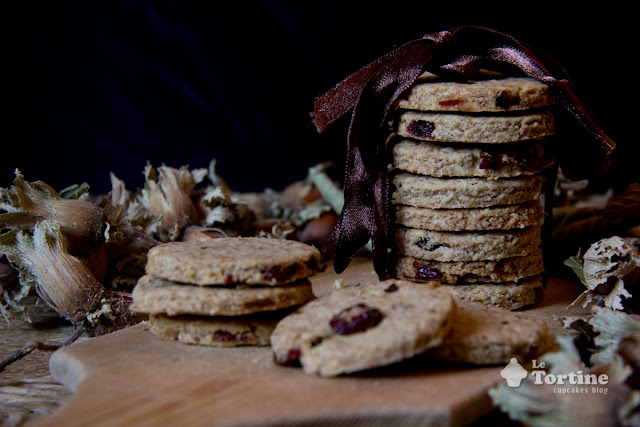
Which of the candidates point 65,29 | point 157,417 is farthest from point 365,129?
point 65,29

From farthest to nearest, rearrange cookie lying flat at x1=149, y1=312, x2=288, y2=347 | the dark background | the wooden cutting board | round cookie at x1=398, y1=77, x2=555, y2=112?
the dark background, round cookie at x1=398, y1=77, x2=555, y2=112, cookie lying flat at x1=149, y1=312, x2=288, y2=347, the wooden cutting board

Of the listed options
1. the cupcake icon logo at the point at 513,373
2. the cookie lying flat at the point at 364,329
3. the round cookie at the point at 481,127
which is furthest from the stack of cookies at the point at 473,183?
the cupcake icon logo at the point at 513,373

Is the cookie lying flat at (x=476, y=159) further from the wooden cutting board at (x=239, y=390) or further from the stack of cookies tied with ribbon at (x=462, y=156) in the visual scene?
the wooden cutting board at (x=239, y=390)

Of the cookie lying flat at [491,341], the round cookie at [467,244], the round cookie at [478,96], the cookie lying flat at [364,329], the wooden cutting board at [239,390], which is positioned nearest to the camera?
the wooden cutting board at [239,390]

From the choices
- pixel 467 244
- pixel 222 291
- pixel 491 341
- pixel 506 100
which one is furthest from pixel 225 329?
pixel 506 100

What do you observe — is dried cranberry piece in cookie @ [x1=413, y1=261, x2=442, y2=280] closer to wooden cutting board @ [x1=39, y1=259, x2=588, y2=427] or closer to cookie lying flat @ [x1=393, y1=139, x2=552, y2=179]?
cookie lying flat @ [x1=393, y1=139, x2=552, y2=179]

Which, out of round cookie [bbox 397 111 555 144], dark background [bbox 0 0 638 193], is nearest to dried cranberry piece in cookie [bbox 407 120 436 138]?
round cookie [bbox 397 111 555 144]

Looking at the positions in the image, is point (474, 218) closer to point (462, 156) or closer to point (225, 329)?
point (462, 156)
